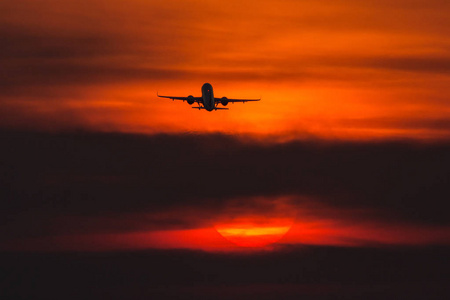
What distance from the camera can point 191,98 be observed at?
14362 cm

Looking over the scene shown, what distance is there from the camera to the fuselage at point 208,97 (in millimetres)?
145125

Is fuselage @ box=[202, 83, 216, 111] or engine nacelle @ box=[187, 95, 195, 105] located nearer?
engine nacelle @ box=[187, 95, 195, 105]

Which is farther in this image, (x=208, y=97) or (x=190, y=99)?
(x=208, y=97)

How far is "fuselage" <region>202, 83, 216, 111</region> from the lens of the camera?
14512 cm

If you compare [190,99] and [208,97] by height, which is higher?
[208,97]

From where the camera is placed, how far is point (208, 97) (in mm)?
147250

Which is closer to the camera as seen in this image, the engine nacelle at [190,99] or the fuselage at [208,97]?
the engine nacelle at [190,99]

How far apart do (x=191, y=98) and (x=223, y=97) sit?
774 centimetres

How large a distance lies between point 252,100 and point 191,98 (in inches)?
523

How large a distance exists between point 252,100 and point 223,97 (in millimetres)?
7107
